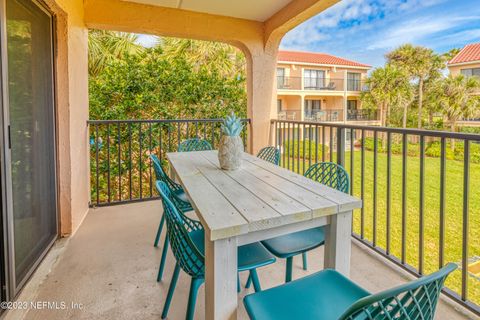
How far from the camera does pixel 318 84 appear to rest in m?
17.5

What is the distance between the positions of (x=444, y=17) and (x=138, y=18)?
3046 cm

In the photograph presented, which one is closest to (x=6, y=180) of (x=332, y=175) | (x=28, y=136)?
(x=28, y=136)

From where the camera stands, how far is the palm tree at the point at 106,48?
576cm

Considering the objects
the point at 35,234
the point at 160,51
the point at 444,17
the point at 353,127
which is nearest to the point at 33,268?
the point at 35,234

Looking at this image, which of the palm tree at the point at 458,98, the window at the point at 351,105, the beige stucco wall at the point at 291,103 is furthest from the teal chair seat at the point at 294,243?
the window at the point at 351,105

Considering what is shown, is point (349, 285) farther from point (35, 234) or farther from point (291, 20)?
point (291, 20)

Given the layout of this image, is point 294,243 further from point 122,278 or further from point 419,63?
point 419,63

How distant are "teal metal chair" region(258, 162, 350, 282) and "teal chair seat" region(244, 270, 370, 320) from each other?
309 millimetres

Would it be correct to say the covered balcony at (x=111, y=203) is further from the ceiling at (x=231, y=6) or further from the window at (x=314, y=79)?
the window at (x=314, y=79)

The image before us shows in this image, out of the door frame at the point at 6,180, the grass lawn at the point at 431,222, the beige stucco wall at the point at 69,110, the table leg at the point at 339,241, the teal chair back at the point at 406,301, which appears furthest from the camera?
the grass lawn at the point at 431,222

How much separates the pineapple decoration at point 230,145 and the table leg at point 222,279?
3.21 feet

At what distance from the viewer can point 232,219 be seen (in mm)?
1144

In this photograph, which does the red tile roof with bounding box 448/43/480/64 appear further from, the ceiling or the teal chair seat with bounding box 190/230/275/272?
the teal chair seat with bounding box 190/230/275/272

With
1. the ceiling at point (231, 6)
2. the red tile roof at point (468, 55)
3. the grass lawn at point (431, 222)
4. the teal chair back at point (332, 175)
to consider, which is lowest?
the grass lawn at point (431, 222)
